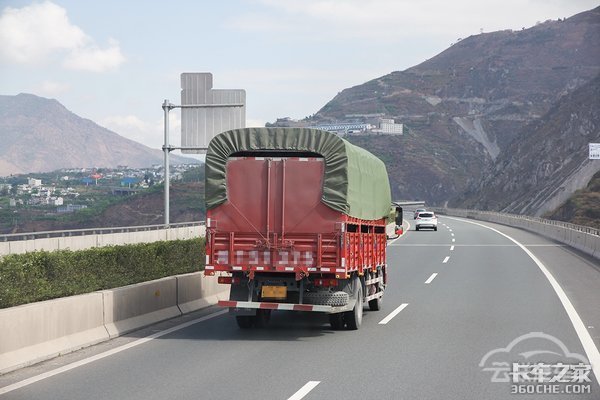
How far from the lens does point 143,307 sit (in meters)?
14.1

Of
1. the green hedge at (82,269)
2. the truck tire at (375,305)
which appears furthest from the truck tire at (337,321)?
the green hedge at (82,269)

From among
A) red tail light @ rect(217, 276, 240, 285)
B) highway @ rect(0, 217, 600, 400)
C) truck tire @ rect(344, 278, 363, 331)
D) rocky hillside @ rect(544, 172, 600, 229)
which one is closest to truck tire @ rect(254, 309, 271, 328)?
highway @ rect(0, 217, 600, 400)

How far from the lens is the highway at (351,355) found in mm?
8820

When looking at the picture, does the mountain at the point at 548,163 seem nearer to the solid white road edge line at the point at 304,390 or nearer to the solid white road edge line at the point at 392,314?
the solid white road edge line at the point at 392,314

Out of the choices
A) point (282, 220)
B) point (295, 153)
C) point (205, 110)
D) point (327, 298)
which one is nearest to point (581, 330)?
point (327, 298)

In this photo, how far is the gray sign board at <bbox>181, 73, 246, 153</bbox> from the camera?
35875 mm

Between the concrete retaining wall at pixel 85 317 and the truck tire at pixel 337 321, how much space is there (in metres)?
3.01

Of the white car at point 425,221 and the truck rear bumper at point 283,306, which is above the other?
the white car at point 425,221

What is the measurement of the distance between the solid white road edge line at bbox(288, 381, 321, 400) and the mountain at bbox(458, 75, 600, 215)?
9150 cm

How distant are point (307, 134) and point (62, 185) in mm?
191318

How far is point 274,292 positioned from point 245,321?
1.15 m

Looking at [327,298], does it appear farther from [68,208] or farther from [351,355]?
[68,208]

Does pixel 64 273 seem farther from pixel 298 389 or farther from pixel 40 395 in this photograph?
pixel 298 389

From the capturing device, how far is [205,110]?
3656cm
